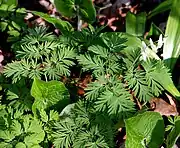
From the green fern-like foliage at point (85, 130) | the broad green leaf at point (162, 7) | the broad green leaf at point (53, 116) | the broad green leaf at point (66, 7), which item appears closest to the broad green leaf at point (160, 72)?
the green fern-like foliage at point (85, 130)

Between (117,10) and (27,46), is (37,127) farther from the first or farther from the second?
(117,10)

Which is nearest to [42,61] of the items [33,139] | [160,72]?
[33,139]

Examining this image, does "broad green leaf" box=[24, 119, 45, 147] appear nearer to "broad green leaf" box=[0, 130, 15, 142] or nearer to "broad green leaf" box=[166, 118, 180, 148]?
"broad green leaf" box=[0, 130, 15, 142]

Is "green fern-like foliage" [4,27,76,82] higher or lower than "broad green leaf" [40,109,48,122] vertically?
higher

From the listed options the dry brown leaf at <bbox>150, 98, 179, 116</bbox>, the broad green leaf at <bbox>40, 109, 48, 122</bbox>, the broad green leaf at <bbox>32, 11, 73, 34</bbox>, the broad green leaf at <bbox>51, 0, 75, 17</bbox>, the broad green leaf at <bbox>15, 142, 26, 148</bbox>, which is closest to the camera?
the broad green leaf at <bbox>15, 142, 26, 148</bbox>

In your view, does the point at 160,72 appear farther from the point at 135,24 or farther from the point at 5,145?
the point at 5,145

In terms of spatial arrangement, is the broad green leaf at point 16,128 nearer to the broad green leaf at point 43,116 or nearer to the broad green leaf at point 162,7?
the broad green leaf at point 43,116

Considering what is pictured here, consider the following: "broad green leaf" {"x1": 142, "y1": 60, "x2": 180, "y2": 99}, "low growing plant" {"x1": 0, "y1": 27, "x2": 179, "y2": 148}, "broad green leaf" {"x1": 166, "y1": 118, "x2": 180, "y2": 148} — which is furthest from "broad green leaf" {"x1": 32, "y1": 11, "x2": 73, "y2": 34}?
"broad green leaf" {"x1": 166, "y1": 118, "x2": 180, "y2": 148}
